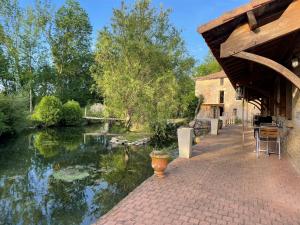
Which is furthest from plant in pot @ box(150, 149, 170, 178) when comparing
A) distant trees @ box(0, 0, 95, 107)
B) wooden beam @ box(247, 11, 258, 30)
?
distant trees @ box(0, 0, 95, 107)

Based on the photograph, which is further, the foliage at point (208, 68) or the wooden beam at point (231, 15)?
the foliage at point (208, 68)

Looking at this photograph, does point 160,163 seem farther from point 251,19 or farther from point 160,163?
point 251,19

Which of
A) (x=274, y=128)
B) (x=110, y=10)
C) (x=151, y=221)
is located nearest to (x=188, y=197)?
(x=151, y=221)

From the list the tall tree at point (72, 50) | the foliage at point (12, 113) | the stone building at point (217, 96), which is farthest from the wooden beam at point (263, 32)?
the stone building at point (217, 96)

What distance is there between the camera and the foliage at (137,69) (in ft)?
57.3

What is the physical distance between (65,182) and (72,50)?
96.2ft

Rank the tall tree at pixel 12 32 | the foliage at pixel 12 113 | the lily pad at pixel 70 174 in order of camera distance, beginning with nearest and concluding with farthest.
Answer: the lily pad at pixel 70 174 < the foliage at pixel 12 113 < the tall tree at pixel 12 32

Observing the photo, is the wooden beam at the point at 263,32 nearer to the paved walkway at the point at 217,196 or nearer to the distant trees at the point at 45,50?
the paved walkway at the point at 217,196

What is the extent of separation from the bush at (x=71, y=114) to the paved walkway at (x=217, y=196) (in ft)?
68.9

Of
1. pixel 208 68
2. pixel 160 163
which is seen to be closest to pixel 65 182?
pixel 160 163

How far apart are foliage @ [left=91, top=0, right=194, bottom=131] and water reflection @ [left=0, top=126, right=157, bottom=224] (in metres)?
5.72

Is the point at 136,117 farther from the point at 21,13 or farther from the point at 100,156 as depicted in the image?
the point at 21,13

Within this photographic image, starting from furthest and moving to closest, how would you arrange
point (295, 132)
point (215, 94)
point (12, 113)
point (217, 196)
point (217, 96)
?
point (215, 94)
point (217, 96)
point (12, 113)
point (295, 132)
point (217, 196)

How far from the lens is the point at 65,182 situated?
7.45 m
